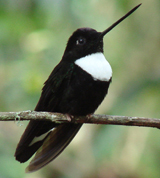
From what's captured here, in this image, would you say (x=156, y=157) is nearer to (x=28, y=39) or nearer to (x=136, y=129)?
(x=136, y=129)

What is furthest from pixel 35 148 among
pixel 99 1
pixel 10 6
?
pixel 99 1

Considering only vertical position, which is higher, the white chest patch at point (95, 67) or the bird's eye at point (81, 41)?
the bird's eye at point (81, 41)

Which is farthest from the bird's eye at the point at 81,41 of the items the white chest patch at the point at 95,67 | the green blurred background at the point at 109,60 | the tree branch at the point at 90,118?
the green blurred background at the point at 109,60

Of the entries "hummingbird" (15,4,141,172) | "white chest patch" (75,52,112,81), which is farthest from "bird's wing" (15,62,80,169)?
"white chest patch" (75,52,112,81)

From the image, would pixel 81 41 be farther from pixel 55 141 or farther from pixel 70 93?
pixel 55 141

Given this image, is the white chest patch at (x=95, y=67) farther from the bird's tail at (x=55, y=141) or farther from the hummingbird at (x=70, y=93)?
the bird's tail at (x=55, y=141)

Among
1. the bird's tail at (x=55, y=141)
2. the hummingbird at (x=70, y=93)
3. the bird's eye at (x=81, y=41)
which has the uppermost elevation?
the bird's eye at (x=81, y=41)

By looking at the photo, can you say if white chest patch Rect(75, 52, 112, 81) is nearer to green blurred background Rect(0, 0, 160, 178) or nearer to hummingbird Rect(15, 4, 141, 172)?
hummingbird Rect(15, 4, 141, 172)
